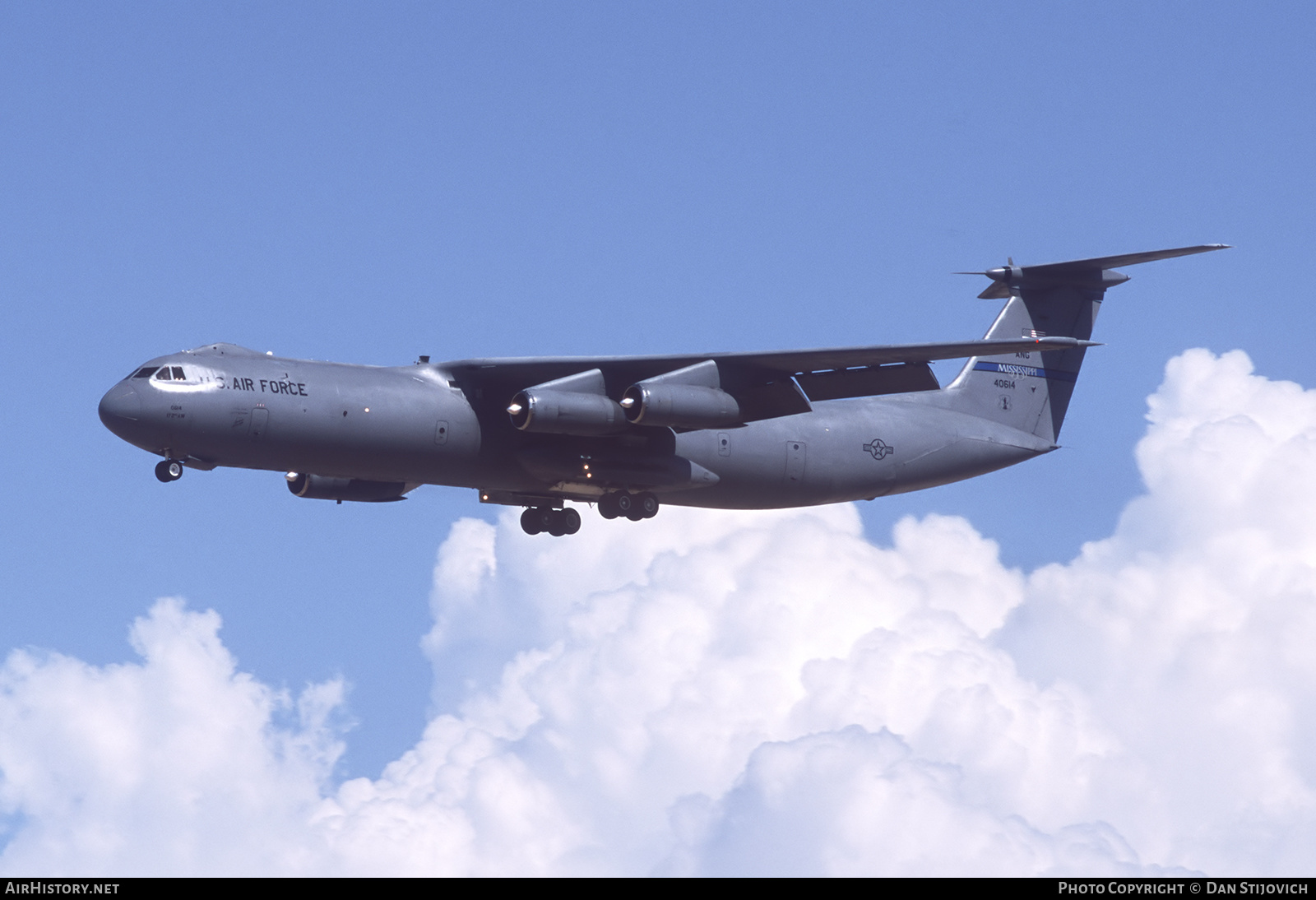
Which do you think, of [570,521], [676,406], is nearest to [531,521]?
[570,521]

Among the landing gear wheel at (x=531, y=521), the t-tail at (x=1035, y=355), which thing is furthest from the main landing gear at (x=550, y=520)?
the t-tail at (x=1035, y=355)

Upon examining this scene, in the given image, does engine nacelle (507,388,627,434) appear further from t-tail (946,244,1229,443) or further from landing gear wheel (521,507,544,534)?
t-tail (946,244,1229,443)

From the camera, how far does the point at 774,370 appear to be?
104 ft

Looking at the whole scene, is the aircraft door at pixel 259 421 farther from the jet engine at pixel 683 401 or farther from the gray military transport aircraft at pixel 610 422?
the jet engine at pixel 683 401

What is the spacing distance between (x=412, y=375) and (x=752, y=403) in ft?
20.8

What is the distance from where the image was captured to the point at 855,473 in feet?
113

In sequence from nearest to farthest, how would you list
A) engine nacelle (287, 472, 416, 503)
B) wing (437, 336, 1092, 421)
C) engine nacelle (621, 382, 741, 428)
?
1. engine nacelle (621, 382, 741, 428)
2. wing (437, 336, 1092, 421)
3. engine nacelle (287, 472, 416, 503)

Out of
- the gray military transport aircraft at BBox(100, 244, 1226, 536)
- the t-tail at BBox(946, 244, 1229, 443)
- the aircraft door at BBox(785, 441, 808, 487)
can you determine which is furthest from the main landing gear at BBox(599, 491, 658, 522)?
the t-tail at BBox(946, 244, 1229, 443)

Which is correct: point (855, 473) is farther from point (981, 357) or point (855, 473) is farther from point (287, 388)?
point (287, 388)

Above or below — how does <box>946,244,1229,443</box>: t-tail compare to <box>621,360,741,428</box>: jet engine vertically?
above

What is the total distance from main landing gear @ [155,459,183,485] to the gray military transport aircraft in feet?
0.09

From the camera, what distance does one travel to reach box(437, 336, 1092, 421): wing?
100 ft

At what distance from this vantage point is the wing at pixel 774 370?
30578 mm
